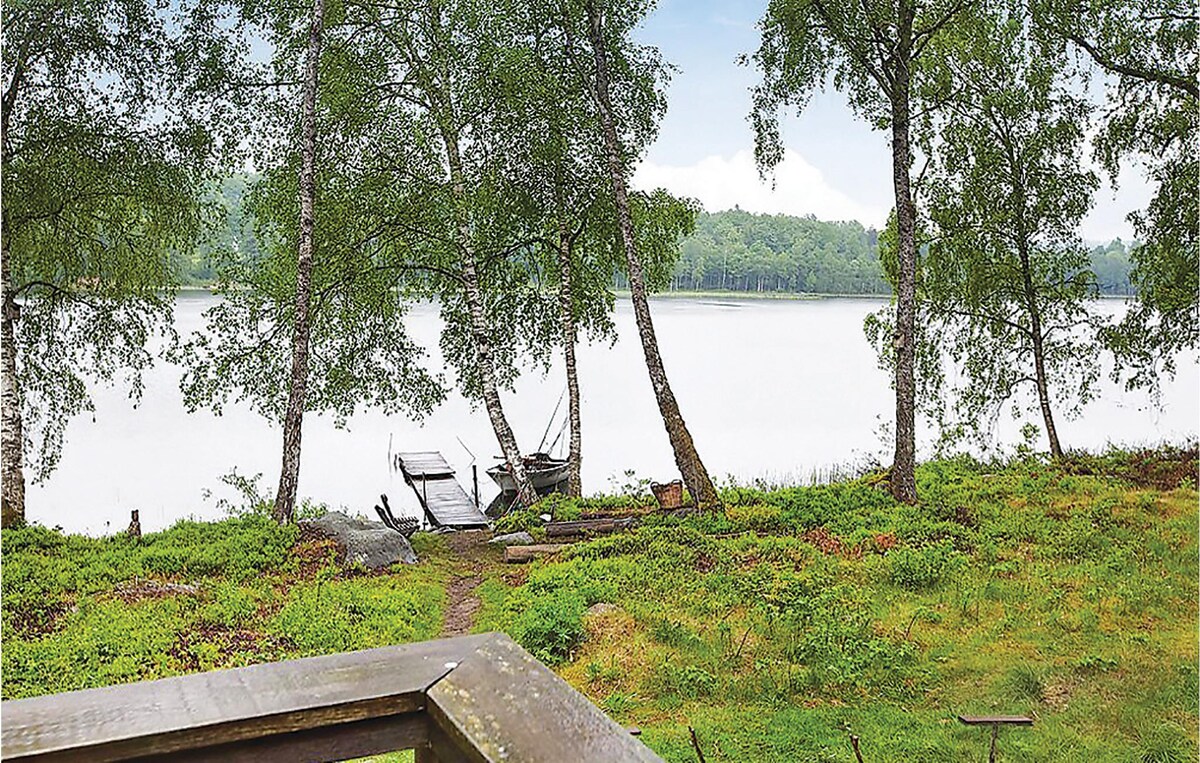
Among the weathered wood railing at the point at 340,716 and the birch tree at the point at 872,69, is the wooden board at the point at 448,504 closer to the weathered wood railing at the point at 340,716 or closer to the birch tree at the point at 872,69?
the birch tree at the point at 872,69

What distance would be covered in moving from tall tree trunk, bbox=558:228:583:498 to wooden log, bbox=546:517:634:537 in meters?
1.94

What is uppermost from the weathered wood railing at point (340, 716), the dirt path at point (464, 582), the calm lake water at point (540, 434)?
the weathered wood railing at point (340, 716)

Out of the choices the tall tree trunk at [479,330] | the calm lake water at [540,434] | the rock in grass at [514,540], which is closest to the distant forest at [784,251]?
the calm lake water at [540,434]

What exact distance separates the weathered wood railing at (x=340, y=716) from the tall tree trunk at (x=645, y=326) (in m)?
7.85

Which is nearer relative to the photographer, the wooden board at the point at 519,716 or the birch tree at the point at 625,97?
the wooden board at the point at 519,716

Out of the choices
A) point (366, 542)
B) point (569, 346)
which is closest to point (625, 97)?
point (569, 346)

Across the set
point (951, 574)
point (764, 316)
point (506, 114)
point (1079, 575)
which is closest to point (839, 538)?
point (951, 574)

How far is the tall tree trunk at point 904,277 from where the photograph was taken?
9.05 m

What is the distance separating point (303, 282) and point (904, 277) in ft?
16.6

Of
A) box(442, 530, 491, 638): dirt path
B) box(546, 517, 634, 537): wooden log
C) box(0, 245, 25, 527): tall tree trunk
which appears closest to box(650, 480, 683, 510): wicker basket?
box(546, 517, 634, 537): wooden log

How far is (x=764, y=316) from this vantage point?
31.9 metres

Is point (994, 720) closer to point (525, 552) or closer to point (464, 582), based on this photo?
point (464, 582)

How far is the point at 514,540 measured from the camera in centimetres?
854

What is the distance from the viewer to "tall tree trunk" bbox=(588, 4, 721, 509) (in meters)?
9.02
